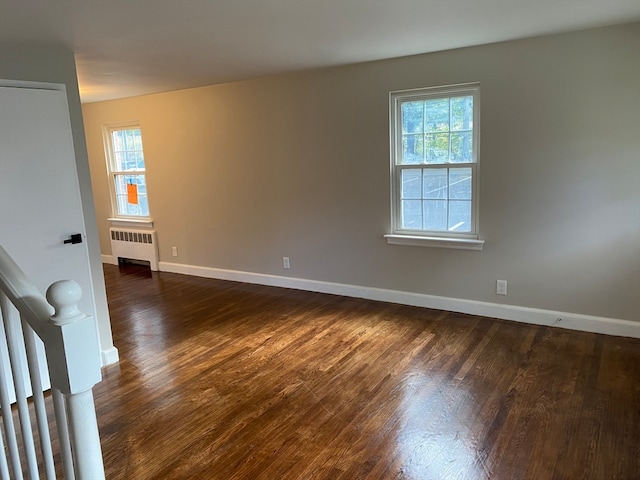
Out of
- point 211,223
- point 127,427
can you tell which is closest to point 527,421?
point 127,427

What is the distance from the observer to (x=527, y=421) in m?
2.46

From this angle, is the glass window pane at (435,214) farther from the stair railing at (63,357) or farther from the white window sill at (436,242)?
the stair railing at (63,357)

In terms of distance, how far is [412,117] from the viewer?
4.16m

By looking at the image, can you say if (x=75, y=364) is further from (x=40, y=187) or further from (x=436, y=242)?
(x=436, y=242)

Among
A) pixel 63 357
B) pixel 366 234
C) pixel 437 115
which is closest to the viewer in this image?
pixel 63 357

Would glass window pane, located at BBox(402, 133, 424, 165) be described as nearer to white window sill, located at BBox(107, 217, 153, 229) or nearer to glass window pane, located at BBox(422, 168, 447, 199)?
glass window pane, located at BBox(422, 168, 447, 199)

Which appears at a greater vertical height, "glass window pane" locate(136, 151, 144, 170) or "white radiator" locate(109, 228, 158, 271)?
"glass window pane" locate(136, 151, 144, 170)

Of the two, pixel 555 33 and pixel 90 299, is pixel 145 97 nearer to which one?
pixel 90 299

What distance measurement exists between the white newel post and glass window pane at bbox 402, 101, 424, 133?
11.8ft

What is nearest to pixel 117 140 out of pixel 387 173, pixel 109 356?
pixel 109 356

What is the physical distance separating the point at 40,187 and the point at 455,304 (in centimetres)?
342

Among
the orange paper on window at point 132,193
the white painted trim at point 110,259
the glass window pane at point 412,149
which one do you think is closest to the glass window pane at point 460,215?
the glass window pane at point 412,149

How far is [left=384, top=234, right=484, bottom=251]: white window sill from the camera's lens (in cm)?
396

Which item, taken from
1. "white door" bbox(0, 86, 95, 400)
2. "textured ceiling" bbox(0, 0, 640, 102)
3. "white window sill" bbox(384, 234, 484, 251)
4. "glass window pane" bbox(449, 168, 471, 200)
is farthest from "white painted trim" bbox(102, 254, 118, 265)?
"glass window pane" bbox(449, 168, 471, 200)
